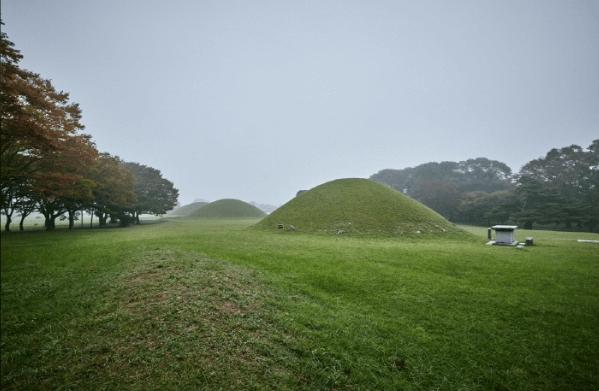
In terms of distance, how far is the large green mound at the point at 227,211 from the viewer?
2478 inches

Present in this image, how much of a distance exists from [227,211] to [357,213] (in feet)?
161

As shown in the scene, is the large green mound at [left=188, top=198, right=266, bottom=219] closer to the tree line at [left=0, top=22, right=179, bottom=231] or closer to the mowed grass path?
the tree line at [left=0, top=22, right=179, bottom=231]

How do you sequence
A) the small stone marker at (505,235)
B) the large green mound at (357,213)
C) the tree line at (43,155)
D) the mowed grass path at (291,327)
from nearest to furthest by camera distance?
1. the mowed grass path at (291,327)
2. the tree line at (43,155)
3. the small stone marker at (505,235)
4. the large green mound at (357,213)

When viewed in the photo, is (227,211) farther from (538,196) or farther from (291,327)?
(538,196)

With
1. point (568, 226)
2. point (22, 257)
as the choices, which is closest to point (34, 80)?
point (22, 257)

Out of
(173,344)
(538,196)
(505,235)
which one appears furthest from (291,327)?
(538,196)

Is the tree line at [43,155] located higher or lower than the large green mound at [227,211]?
higher

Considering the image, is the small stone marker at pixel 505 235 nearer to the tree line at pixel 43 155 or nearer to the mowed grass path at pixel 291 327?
the mowed grass path at pixel 291 327

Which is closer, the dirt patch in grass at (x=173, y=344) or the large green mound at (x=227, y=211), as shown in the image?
the dirt patch in grass at (x=173, y=344)

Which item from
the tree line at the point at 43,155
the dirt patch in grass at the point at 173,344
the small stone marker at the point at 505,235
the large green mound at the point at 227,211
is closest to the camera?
the dirt patch in grass at the point at 173,344

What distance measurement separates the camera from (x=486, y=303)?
6.39 metres

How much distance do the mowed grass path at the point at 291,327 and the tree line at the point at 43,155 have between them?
26.3ft

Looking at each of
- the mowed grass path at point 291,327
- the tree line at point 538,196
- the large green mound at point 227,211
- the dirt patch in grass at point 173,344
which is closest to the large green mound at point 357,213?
the mowed grass path at point 291,327

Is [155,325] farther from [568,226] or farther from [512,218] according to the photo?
[568,226]
